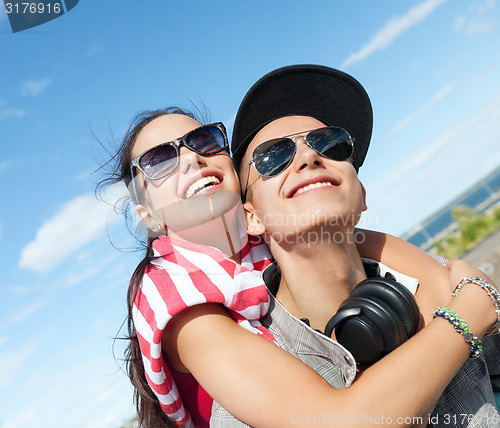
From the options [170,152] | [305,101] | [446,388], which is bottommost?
[446,388]

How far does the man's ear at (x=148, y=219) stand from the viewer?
3107 millimetres

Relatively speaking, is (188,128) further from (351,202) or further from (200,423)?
(200,423)

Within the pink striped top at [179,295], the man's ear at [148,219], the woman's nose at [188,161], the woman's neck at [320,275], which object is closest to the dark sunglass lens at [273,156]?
the woman's nose at [188,161]

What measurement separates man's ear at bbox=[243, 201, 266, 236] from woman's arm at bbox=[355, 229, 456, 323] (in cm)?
87

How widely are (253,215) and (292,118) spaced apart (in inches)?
31.9

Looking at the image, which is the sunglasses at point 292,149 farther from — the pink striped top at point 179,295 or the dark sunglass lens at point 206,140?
the pink striped top at point 179,295

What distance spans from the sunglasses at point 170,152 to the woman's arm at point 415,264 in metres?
1.46

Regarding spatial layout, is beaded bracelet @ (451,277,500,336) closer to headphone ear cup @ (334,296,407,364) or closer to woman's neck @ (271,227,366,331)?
headphone ear cup @ (334,296,407,364)

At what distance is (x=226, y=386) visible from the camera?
2.13 metres

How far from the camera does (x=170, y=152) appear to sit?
117 inches

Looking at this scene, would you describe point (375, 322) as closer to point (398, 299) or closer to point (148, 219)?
point (398, 299)

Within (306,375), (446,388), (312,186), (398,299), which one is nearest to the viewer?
(306,375)

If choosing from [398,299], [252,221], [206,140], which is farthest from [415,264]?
[206,140]

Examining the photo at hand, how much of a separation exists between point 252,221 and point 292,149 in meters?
0.63
